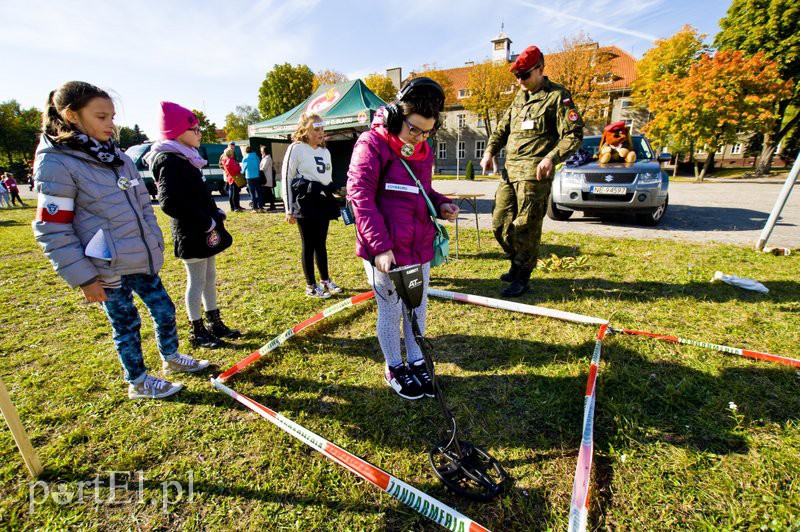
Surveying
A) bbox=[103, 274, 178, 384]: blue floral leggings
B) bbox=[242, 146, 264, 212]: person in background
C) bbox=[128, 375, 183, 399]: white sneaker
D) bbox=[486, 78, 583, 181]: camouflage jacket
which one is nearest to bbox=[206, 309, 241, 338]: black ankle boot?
bbox=[103, 274, 178, 384]: blue floral leggings

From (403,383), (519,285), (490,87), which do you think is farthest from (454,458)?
(490,87)

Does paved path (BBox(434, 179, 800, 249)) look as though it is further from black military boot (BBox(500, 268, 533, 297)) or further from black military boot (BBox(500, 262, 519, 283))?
black military boot (BBox(500, 268, 533, 297))

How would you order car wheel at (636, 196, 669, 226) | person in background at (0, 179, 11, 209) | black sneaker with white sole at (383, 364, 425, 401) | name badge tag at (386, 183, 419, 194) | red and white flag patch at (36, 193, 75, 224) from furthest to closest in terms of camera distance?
person in background at (0, 179, 11, 209) → car wheel at (636, 196, 669, 226) → black sneaker with white sole at (383, 364, 425, 401) → name badge tag at (386, 183, 419, 194) → red and white flag patch at (36, 193, 75, 224)

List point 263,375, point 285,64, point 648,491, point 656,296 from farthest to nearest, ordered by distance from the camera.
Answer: point 285,64 → point 656,296 → point 263,375 → point 648,491

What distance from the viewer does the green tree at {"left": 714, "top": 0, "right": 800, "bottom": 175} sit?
22.6 metres

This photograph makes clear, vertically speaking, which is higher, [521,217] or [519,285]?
[521,217]

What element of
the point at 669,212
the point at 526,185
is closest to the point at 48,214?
the point at 526,185

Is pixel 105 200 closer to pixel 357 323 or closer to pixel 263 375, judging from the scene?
pixel 263 375

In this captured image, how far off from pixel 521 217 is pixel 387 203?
224 cm

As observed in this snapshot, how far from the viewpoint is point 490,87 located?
1324 inches

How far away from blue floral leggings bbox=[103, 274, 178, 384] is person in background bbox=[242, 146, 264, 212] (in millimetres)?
9364

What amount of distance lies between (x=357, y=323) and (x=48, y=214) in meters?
2.37

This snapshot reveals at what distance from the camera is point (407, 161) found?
211 centimetres

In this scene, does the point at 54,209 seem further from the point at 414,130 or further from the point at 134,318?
the point at 414,130
